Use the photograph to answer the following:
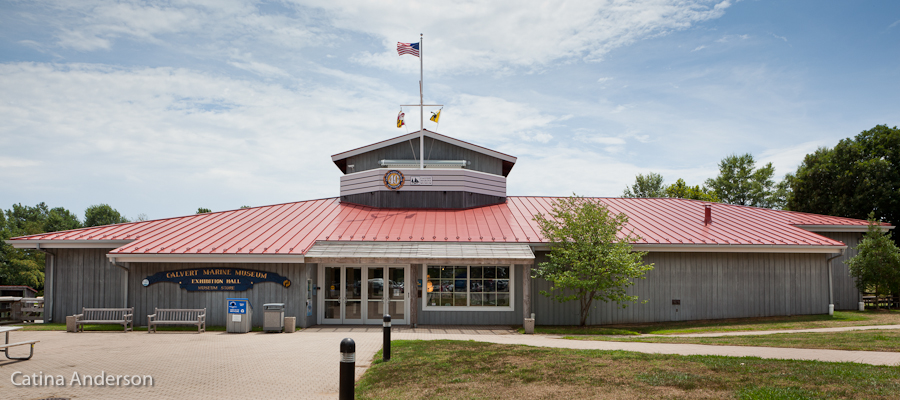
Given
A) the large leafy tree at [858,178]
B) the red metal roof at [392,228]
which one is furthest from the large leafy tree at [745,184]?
the red metal roof at [392,228]

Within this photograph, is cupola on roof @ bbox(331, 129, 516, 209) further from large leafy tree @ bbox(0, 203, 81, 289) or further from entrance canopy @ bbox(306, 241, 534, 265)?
large leafy tree @ bbox(0, 203, 81, 289)

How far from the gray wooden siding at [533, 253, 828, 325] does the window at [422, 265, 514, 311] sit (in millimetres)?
1243

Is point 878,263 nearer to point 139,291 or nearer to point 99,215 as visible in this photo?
point 139,291

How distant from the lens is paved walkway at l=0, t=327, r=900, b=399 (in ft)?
26.5

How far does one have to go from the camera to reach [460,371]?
8.66 metres

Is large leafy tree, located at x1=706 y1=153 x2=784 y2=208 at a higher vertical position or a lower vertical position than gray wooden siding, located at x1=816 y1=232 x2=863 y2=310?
higher

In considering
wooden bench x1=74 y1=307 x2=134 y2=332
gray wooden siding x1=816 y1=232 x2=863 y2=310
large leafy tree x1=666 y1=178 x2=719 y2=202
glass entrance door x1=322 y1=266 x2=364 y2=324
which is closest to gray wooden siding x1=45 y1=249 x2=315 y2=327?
wooden bench x1=74 y1=307 x2=134 y2=332

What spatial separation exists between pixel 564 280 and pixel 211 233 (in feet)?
38.7

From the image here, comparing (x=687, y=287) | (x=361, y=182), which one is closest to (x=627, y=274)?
(x=687, y=287)

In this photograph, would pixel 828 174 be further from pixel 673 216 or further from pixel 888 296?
pixel 673 216

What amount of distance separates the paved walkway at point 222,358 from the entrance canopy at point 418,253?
214 centimetres

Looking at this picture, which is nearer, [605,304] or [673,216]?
[605,304]

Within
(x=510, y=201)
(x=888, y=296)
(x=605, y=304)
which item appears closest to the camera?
(x=605, y=304)

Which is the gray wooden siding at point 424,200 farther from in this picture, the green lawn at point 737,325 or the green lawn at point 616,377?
the green lawn at point 616,377
